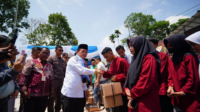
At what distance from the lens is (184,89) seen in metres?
1.72

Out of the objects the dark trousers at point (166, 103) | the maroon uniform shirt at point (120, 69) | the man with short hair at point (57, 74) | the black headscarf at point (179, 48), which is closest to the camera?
the black headscarf at point (179, 48)

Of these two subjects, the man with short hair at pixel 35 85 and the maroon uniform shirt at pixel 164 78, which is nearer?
the maroon uniform shirt at pixel 164 78

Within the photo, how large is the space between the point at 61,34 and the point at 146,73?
86.0 feet

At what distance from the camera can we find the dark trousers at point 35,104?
8.21 ft

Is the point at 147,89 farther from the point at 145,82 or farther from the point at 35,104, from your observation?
the point at 35,104

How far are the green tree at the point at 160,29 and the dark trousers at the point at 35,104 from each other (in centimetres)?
4371

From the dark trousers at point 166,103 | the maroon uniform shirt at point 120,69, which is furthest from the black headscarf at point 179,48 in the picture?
the maroon uniform shirt at point 120,69

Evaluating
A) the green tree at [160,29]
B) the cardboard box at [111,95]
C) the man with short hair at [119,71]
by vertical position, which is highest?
the green tree at [160,29]

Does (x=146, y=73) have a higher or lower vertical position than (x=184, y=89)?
higher

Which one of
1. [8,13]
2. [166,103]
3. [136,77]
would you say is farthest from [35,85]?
[8,13]

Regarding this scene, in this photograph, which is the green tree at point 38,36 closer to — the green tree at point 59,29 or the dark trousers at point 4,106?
Result: the green tree at point 59,29

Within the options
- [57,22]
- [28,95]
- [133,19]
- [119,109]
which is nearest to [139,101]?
[119,109]

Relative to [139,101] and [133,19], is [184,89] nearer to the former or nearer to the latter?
[139,101]

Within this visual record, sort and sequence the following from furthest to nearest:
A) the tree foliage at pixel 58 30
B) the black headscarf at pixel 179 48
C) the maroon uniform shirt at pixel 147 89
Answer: the tree foliage at pixel 58 30 < the black headscarf at pixel 179 48 < the maroon uniform shirt at pixel 147 89
